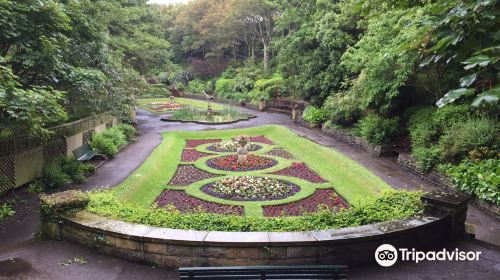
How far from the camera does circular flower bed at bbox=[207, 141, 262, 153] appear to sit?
19812mm

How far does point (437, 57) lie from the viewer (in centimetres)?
345

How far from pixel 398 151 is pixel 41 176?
14.2m

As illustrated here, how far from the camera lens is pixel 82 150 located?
15984mm

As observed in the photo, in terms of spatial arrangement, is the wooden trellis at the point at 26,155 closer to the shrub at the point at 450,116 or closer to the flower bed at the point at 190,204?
the flower bed at the point at 190,204

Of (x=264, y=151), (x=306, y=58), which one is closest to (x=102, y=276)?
(x=264, y=151)

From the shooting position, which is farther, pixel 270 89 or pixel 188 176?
pixel 270 89

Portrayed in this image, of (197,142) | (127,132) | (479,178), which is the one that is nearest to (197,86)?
(197,142)

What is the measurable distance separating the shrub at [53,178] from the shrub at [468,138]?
12.9 metres

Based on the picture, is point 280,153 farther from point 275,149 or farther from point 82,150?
point 82,150

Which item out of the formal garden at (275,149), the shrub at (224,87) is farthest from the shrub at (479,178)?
the shrub at (224,87)

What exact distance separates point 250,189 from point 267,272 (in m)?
8.05

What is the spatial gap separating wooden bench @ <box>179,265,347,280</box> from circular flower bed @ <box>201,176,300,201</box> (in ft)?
24.0

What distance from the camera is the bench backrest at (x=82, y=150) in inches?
599

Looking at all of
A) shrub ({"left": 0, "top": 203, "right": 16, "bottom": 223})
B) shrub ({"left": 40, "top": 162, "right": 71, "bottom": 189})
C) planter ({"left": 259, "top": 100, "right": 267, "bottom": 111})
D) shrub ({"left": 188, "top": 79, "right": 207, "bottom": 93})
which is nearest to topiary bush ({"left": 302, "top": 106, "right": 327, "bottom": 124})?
planter ({"left": 259, "top": 100, "right": 267, "bottom": 111})
